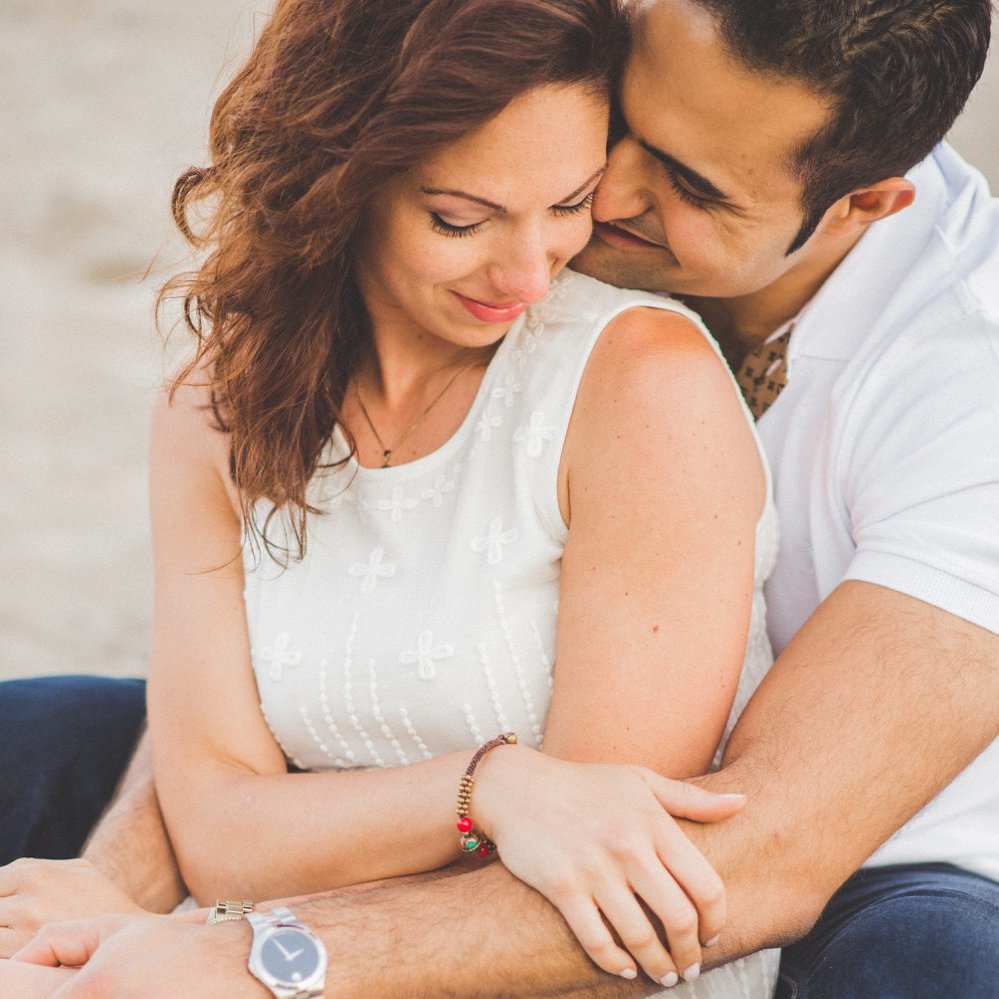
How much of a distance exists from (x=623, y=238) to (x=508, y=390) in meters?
0.32

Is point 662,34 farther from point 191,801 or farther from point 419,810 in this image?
point 191,801

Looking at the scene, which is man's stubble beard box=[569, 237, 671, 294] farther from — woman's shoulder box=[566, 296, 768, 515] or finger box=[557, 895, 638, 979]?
finger box=[557, 895, 638, 979]

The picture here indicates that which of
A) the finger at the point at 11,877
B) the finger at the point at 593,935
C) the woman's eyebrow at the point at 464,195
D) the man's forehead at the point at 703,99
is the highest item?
the man's forehead at the point at 703,99

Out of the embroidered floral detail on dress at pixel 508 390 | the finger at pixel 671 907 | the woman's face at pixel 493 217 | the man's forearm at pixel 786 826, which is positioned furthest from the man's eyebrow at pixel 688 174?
the finger at pixel 671 907

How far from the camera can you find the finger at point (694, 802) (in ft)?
6.33

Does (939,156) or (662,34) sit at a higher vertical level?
(662,34)

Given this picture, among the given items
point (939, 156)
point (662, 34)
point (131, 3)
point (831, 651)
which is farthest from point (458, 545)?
point (131, 3)

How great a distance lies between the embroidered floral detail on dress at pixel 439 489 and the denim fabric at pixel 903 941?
902mm

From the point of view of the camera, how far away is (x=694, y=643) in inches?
80.9

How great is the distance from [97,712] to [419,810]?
86cm

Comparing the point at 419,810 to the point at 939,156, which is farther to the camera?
the point at 939,156

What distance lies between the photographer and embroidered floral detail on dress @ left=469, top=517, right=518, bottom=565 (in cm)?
222

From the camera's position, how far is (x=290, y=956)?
191 cm

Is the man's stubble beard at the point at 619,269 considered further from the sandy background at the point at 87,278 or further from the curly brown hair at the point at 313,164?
the sandy background at the point at 87,278
